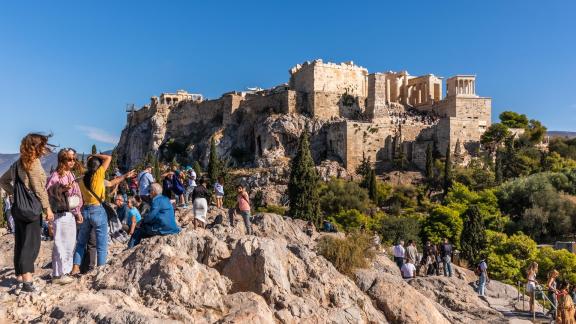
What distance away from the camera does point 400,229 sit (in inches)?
1341

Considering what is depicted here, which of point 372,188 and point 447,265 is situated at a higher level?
point 372,188

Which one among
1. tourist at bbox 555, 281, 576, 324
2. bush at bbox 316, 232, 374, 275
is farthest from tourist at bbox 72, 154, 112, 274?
tourist at bbox 555, 281, 576, 324

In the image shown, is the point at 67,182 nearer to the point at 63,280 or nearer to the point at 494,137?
the point at 63,280

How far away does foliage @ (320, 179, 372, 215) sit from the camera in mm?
41719

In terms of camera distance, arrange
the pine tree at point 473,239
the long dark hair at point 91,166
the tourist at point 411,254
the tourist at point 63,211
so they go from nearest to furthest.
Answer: the tourist at point 63,211 → the long dark hair at point 91,166 → the tourist at point 411,254 → the pine tree at point 473,239

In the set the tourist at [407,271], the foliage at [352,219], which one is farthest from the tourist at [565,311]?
the foliage at [352,219]

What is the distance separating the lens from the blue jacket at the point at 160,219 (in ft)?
26.0

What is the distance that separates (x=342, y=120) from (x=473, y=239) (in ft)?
76.6

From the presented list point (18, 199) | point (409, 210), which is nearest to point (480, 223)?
point (409, 210)

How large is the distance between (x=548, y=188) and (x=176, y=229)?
1432 inches

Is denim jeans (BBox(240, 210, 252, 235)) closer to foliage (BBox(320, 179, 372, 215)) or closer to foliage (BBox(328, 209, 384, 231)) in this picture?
foliage (BBox(328, 209, 384, 231))

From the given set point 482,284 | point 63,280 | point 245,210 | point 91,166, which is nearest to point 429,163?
point 482,284

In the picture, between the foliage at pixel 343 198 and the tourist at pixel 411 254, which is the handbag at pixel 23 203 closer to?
the tourist at pixel 411 254

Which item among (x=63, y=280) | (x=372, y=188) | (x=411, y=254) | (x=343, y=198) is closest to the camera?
(x=63, y=280)
